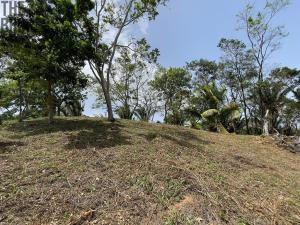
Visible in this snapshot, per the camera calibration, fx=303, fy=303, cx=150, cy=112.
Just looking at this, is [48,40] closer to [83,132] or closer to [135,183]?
[83,132]

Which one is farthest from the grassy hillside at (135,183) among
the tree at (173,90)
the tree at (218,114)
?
the tree at (173,90)

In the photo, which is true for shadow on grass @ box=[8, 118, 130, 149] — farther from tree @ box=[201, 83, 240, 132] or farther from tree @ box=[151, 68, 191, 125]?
tree @ box=[151, 68, 191, 125]

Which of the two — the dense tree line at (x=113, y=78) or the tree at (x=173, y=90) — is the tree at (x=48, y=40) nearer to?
the dense tree line at (x=113, y=78)

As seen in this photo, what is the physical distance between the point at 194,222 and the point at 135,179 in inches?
71.5

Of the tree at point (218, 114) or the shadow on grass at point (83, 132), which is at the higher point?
the tree at point (218, 114)

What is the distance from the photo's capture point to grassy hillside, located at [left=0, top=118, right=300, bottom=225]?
5016 mm

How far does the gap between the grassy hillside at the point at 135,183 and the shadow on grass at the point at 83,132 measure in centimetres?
3

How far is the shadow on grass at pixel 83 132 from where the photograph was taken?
9.16 m

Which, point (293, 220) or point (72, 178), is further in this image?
point (72, 178)

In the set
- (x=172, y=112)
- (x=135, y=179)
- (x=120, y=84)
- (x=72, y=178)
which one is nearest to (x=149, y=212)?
(x=135, y=179)

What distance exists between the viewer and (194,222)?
485 cm

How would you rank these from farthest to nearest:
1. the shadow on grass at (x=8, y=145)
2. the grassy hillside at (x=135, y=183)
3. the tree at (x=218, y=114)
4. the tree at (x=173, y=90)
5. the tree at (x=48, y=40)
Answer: the tree at (x=173, y=90) < the tree at (x=218, y=114) < the tree at (x=48, y=40) < the shadow on grass at (x=8, y=145) < the grassy hillside at (x=135, y=183)

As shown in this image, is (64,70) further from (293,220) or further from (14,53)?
(293,220)

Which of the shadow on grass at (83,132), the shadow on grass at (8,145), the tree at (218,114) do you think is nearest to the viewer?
the shadow on grass at (8,145)
